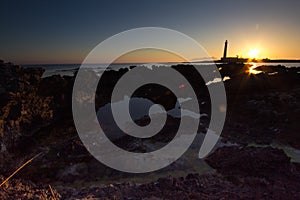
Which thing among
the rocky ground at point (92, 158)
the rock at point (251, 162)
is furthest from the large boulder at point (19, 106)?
the rock at point (251, 162)

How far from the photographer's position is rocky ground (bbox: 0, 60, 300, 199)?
7137 mm

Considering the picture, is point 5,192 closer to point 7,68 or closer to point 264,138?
point 7,68

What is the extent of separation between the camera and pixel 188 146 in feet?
39.3

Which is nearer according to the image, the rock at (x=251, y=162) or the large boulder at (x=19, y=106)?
the rock at (x=251, y=162)

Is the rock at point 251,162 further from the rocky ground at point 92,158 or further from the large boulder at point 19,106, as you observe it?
the large boulder at point 19,106

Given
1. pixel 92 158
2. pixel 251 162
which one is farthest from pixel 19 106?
pixel 251 162

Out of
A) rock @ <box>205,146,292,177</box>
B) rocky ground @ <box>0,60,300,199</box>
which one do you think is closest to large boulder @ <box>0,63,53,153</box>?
rocky ground @ <box>0,60,300,199</box>

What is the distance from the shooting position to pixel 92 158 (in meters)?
10.1

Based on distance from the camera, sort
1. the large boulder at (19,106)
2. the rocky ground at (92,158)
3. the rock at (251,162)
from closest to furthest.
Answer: the rocky ground at (92,158), the rock at (251,162), the large boulder at (19,106)

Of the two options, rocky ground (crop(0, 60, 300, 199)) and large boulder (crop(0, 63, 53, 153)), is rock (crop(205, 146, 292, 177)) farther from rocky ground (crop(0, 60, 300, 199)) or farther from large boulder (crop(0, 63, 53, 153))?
large boulder (crop(0, 63, 53, 153))

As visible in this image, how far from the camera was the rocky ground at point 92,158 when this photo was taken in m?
7.14

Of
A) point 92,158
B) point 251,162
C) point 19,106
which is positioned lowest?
point 251,162

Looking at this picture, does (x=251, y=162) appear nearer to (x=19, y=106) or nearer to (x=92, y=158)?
(x=92, y=158)

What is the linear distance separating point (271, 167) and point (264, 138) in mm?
4559
